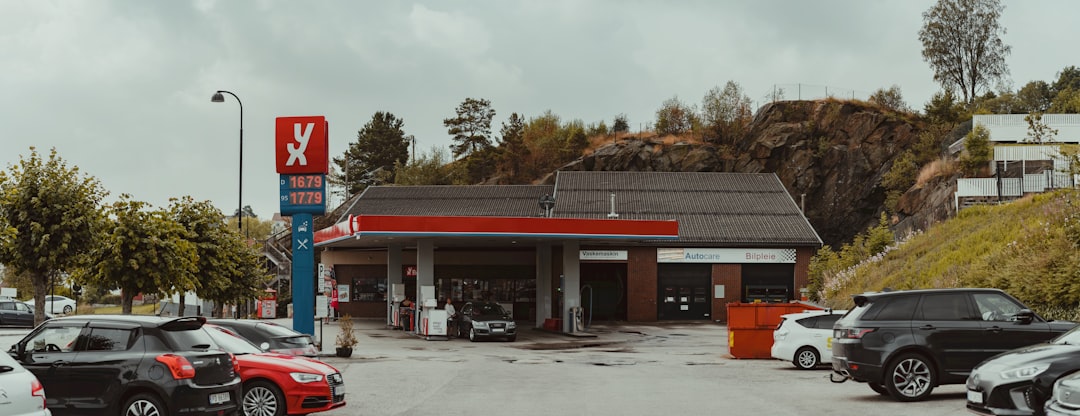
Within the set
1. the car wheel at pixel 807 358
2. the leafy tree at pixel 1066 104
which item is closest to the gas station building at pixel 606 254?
the car wheel at pixel 807 358

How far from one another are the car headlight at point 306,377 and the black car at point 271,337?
3.22m

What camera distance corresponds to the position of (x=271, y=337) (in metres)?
17.5

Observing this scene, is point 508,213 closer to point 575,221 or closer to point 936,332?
point 575,221

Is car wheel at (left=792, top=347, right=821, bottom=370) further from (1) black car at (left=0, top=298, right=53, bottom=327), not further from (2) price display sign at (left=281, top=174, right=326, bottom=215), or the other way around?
(1) black car at (left=0, top=298, right=53, bottom=327)

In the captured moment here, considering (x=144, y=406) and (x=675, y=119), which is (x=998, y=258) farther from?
(x=675, y=119)

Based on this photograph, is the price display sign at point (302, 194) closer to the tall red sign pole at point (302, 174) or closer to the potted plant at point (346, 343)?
the tall red sign pole at point (302, 174)

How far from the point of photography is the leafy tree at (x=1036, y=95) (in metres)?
85.5

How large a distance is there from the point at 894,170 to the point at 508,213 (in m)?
27.8

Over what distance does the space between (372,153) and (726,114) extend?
37.3 meters

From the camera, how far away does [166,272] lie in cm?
2614

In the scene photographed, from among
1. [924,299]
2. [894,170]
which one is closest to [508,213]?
[894,170]

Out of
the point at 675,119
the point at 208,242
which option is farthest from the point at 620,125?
the point at 208,242

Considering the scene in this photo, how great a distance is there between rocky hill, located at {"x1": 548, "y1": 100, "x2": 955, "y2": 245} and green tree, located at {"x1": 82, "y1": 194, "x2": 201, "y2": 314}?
52.3 m

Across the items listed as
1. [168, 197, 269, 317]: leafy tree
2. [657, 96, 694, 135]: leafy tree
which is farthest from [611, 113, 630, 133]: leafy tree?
[168, 197, 269, 317]: leafy tree
